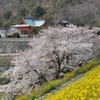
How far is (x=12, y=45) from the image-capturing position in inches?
1522

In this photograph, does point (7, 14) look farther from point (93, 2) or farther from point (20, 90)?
point (20, 90)

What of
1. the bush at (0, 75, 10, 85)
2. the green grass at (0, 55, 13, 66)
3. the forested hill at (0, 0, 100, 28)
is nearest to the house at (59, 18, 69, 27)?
the forested hill at (0, 0, 100, 28)

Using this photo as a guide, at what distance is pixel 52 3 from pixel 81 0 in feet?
19.6

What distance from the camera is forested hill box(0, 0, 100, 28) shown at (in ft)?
156

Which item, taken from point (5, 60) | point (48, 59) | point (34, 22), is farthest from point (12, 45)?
point (48, 59)

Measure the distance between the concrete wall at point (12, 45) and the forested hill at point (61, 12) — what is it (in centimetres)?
977

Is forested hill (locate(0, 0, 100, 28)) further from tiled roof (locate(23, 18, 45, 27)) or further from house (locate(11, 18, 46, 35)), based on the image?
house (locate(11, 18, 46, 35))

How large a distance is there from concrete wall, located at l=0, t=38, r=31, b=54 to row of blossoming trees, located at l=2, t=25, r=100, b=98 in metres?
22.9

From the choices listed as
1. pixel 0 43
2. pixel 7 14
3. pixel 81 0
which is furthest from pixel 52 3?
pixel 0 43

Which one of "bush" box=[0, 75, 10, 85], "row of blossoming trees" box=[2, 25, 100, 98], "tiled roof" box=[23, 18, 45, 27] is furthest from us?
"tiled roof" box=[23, 18, 45, 27]

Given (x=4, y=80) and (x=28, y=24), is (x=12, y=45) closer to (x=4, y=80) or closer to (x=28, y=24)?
(x=28, y=24)

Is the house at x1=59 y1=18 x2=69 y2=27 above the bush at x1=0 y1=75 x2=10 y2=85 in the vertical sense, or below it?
→ below

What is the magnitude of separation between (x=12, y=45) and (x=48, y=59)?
2527cm

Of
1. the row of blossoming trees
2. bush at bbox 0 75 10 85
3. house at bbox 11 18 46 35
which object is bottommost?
house at bbox 11 18 46 35
